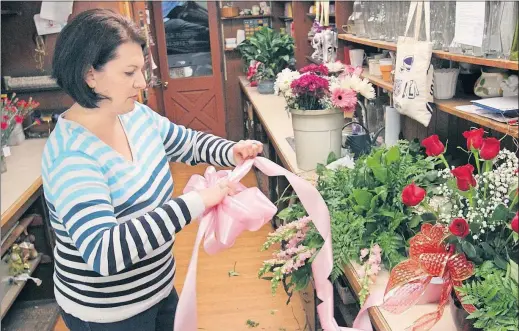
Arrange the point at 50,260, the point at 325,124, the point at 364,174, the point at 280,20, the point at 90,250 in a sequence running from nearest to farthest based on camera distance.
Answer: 1. the point at 90,250
2. the point at 364,174
3. the point at 325,124
4. the point at 50,260
5. the point at 280,20

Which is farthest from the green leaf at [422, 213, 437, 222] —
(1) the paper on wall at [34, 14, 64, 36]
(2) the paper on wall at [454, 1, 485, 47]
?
(1) the paper on wall at [34, 14, 64, 36]

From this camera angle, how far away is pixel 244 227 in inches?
57.1

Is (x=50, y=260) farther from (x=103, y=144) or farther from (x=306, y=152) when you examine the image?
(x=103, y=144)

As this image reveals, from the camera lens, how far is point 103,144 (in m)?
1.36

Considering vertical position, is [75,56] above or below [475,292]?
above

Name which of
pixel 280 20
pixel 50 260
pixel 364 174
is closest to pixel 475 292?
pixel 364 174

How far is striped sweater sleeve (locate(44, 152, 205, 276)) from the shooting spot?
48.2 inches

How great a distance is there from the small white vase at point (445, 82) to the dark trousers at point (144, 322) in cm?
119

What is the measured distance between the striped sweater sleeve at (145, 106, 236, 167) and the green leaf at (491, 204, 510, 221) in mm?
845

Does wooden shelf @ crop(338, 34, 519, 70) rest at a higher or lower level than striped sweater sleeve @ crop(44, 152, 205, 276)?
higher

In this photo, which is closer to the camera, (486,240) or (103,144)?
(486,240)

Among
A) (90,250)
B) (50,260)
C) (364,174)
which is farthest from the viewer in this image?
(50,260)

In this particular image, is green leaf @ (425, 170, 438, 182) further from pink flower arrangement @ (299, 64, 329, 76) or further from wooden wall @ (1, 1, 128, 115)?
wooden wall @ (1, 1, 128, 115)

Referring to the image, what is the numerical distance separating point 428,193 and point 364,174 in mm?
206
